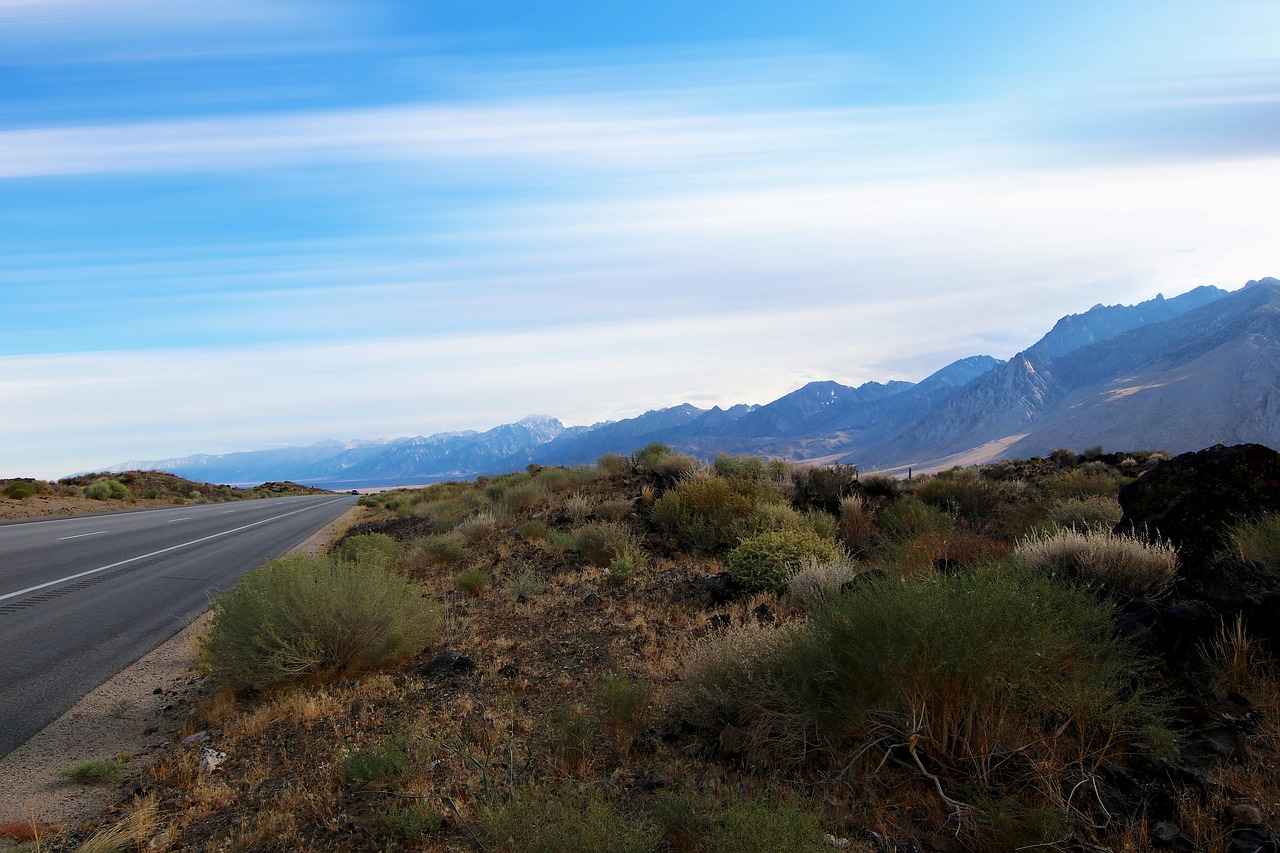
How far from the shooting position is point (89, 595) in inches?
422

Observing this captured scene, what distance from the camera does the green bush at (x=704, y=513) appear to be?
12078 millimetres

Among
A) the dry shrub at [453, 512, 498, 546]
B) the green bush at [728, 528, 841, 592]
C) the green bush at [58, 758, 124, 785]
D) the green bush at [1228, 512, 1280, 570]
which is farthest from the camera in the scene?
the dry shrub at [453, 512, 498, 546]

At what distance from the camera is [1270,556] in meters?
6.00

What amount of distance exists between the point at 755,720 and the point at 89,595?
1089 centimetres

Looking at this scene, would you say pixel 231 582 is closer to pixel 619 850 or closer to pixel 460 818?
pixel 460 818

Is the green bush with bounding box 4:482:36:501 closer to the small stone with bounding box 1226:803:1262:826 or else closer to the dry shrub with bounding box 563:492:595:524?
the dry shrub with bounding box 563:492:595:524

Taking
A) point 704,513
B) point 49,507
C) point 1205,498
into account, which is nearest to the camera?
point 1205,498

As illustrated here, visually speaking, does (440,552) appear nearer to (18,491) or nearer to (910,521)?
(910,521)

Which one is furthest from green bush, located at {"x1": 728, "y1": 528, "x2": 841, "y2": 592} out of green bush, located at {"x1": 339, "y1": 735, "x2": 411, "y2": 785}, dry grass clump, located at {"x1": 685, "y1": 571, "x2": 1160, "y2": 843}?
green bush, located at {"x1": 339, "y1": 735, "x2": 411, "y2": 785}

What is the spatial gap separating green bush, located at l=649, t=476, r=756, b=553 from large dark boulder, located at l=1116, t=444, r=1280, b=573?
5.70m

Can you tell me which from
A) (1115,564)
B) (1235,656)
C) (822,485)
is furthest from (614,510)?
(1235,656)

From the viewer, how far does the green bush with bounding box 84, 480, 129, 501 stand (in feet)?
118

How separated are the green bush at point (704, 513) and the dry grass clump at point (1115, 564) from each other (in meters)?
5.63

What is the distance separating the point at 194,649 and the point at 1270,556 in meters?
10.4
